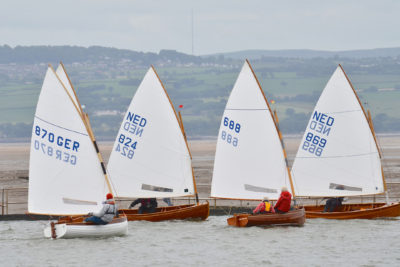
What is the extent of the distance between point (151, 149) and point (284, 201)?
22.2 ft

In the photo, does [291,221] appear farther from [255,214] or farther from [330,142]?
[330,142]

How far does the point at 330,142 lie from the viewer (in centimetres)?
3816

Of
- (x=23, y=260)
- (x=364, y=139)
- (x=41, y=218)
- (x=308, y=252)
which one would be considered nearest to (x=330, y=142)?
(x=364, y=139)

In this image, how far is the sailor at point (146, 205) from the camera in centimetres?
3641

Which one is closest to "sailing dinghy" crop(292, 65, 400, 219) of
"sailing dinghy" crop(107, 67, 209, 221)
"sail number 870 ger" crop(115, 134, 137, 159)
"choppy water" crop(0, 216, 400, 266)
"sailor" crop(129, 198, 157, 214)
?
"choppy water" crop(0, 216, 400, 266)

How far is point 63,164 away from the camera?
32.6 meters

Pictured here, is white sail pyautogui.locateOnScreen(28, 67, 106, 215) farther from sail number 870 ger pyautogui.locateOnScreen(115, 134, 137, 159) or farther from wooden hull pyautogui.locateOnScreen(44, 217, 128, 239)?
sail number 870 ger pyautogui.locateOnScreen(115, 134, 137, 159)

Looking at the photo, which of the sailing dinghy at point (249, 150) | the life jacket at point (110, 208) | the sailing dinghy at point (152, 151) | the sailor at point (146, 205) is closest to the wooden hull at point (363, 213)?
the sailing dinghy at point (249, 150)

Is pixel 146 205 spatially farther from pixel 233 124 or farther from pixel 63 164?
pixel 63 164

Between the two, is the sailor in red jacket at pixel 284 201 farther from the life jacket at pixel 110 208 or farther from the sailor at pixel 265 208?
the life jacket at pixel 110 208

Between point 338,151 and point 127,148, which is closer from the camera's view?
point 127,148

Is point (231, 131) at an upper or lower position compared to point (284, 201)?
upper

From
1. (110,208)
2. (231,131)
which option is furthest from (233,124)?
(110,208)

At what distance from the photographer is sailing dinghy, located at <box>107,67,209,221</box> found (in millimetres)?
37094
